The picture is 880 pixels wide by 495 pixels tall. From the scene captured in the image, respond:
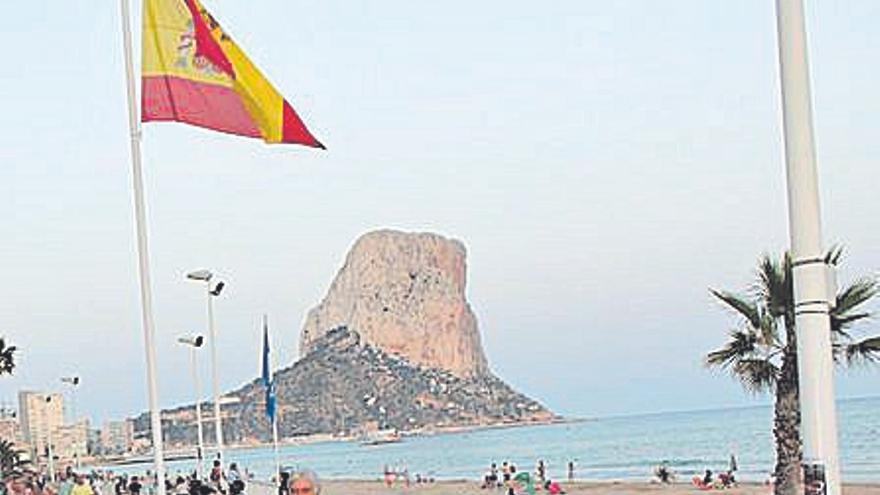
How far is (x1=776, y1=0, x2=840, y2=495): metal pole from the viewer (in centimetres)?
645

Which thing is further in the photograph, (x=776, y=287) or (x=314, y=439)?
(x=314, y=439)

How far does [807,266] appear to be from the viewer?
661 centimetres

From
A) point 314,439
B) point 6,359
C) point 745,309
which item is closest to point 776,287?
point 745,309

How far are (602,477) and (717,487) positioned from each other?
29.3 meters

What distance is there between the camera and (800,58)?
677 centimetres

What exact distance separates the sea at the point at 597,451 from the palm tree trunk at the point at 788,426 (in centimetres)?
3385

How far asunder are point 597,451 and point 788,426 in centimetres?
9679

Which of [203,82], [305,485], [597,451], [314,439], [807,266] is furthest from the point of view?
[314,439]

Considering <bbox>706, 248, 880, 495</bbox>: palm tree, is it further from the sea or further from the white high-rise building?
the white high-rise building

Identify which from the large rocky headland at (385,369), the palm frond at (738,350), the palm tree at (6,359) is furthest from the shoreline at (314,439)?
the palm frond at (738,350)

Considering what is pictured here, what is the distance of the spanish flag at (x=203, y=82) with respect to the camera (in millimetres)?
11547

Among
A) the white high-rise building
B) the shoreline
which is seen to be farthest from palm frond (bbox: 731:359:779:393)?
the shoreline

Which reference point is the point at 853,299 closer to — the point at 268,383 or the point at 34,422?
the point at 268,383

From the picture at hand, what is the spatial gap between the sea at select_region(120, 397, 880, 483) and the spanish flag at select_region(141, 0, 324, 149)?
4020 cm
